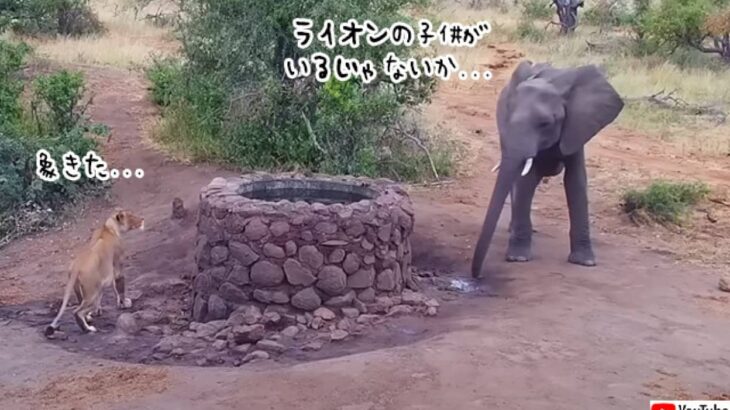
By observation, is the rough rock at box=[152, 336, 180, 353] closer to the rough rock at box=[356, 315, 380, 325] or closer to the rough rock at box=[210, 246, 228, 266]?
the rough rock at box=[210, 246, 228, 266]

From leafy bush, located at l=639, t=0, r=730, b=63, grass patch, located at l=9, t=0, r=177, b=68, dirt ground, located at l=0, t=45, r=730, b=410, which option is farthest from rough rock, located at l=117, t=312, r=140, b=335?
leafy bush, located at l=639, t=0, r=730, b=63

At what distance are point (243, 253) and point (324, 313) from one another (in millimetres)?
664

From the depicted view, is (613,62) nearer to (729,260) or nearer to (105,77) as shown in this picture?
(105,77)

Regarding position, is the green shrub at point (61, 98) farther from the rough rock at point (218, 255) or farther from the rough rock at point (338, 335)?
the rough rock at point (338, 335)

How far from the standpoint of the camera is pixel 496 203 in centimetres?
781

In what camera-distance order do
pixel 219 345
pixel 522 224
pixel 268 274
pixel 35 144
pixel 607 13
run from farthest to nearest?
pixel 607 13, pixel 35 144, pixel 522 224, pixel 268 274, pixel 219 345

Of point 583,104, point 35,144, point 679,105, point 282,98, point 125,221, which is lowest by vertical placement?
point 679,105

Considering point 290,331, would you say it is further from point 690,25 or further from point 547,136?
point 690,25

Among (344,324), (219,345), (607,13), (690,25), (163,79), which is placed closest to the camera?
(219,345)

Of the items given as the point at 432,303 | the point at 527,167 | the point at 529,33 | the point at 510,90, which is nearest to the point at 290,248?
the point at 432,303

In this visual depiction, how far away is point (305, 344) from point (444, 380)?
1.27 metres

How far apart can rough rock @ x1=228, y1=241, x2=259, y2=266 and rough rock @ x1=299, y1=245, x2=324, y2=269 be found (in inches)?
11.8

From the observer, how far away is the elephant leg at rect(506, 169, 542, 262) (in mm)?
8445

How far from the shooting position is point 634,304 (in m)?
7.34
